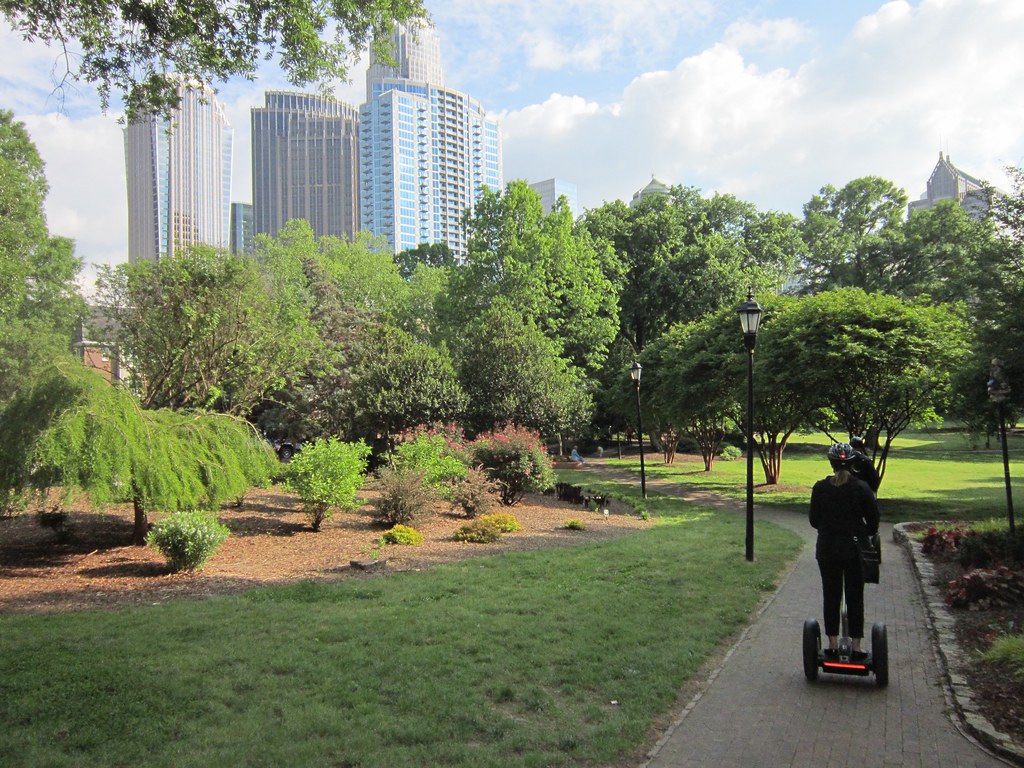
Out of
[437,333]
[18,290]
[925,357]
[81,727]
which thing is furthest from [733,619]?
[18,290]

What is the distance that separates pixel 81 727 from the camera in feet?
14.4

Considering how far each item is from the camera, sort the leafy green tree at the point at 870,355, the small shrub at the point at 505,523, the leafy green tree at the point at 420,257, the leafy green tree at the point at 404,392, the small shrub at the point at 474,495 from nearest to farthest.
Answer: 1. the small shrub at the point at 505,523
2. the small shrub at the point at 474,495
3. the leafy green tree at the point at 870,355
4. the leafy green tree at the point at 404,392
5. the leafy green tree at the point at 420,257

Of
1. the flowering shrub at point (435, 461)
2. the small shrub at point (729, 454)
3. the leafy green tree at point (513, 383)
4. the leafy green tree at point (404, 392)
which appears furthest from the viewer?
the small shrub at point (729, 454)

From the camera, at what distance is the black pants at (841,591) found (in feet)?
17.3

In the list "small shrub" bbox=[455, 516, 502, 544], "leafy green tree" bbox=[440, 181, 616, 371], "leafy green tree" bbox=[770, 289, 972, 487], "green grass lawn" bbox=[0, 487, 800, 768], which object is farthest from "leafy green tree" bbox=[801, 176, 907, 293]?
"green grass lawn" bbox=[0, 487, 800, 768]

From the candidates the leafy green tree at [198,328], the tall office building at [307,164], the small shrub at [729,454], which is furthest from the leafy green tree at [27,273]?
the tall office building at [307,164]

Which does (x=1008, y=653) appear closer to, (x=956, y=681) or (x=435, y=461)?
(x=956, y=681)

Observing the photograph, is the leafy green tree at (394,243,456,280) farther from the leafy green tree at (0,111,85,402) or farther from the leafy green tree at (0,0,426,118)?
the leafy green tree at (0,0,426,118)

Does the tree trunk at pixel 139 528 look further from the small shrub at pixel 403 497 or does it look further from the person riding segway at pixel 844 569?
the person riding segway at pixel 844 569

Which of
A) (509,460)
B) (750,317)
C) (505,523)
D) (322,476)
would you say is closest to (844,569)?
(750,317)

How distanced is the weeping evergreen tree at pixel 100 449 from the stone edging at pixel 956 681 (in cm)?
976

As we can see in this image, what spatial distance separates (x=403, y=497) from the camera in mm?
13711

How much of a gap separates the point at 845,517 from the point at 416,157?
139216 mm

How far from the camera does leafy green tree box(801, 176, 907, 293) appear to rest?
1606 inches
